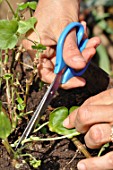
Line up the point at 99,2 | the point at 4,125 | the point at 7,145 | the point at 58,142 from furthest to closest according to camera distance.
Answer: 1. the point at 99,2
2. the point at 58,142
3. the point at 7,145
4. the point at 4,125

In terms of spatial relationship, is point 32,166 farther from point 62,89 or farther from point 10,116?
point 62,89

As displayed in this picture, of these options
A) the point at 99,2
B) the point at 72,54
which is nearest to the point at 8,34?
the point at 72,54

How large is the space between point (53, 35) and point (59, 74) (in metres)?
0.11

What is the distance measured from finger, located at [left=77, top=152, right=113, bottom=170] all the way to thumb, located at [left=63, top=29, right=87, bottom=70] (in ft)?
0.66

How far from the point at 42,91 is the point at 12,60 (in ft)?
0.38

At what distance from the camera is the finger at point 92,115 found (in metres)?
0.93

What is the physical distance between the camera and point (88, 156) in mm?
989

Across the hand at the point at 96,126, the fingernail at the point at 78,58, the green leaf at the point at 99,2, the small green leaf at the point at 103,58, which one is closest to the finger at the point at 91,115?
the hand at the point at 96,126

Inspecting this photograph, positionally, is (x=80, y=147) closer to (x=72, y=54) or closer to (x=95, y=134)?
(x=95, y=134)

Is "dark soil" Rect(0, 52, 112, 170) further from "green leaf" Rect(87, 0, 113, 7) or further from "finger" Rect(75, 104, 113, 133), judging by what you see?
"green leaf" Rect(87, 0, 113, 7)

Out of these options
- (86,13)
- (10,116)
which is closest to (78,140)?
(10,116)

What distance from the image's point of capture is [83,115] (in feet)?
3.03

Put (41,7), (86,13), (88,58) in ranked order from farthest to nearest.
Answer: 1. (86,13)
2. (41,7)
3. (88,58)

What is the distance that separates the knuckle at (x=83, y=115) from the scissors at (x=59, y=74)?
0.10 meters
